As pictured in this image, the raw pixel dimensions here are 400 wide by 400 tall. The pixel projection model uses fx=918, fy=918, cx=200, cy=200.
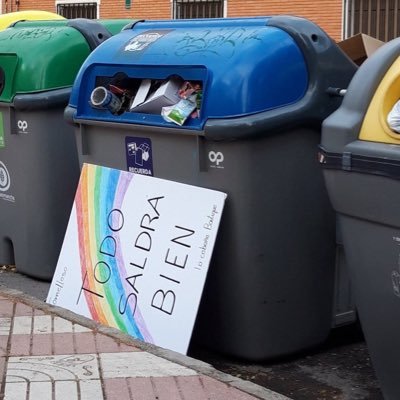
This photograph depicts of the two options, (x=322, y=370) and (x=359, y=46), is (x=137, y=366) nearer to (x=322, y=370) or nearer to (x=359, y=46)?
(x=322, y=370)

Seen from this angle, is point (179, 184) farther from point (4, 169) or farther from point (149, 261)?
point (4, 169)

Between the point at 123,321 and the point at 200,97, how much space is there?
1218 millimetres

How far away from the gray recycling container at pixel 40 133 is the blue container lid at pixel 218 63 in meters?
0.66

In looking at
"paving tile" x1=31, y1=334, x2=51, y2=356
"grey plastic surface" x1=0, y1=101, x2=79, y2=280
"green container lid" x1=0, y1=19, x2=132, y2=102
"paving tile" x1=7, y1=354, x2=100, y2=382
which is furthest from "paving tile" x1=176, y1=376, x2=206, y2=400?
"green container lid" x1=0, y1=19, x2=132, y2=102

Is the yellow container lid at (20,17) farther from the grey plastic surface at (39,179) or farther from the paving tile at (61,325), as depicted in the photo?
the paving tile at (61,325)

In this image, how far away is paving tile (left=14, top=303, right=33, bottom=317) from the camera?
495 cm

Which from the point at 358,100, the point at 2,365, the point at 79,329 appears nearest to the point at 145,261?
the point at 79,329

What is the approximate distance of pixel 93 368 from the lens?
407 centimetres

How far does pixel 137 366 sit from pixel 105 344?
36 cm

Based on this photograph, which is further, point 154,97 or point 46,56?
point 46,56

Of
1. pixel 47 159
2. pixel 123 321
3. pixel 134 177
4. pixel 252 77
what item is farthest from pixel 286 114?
pixel 47 159

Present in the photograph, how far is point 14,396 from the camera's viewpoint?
3.75 metres

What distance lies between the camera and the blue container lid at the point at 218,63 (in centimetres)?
418

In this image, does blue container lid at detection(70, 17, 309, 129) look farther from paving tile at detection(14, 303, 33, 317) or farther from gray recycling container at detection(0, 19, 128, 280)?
paving tile at detection(14, 303, 33, 317)
